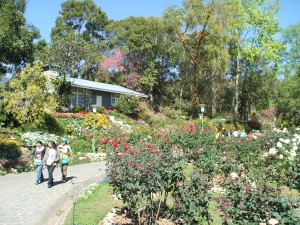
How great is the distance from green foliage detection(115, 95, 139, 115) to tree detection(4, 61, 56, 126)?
11.9m

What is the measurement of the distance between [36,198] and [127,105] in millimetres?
23830

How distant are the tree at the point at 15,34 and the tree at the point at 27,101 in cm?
318

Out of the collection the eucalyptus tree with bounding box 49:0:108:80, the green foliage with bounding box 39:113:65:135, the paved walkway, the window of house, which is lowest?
the paved walkway

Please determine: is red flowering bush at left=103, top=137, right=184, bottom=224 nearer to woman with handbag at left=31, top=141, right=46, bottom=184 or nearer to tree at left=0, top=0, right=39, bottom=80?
woman with handbag at left=31, top=141, right=46, bottom=184

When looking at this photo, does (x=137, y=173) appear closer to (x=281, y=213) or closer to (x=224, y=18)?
(x=281, y=213)

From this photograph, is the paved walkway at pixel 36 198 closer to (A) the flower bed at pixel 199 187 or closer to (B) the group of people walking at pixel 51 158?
(B) the group of people walking at pixel 51 158

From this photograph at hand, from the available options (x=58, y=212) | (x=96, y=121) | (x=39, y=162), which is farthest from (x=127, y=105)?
(x=58, y=212)

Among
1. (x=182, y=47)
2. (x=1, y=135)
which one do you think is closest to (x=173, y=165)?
(x=1, y=135)

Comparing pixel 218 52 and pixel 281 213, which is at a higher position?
pixel 218 52

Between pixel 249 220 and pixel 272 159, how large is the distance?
5745 millimetres

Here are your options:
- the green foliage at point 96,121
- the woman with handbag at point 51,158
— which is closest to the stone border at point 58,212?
the woman with handbag at point 51,158

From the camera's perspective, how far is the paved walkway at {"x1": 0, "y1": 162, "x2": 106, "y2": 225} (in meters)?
7.11

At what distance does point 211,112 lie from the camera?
4306 cm

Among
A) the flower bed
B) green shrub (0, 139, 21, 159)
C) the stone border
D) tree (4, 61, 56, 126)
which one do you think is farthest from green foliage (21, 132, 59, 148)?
the flower bed
